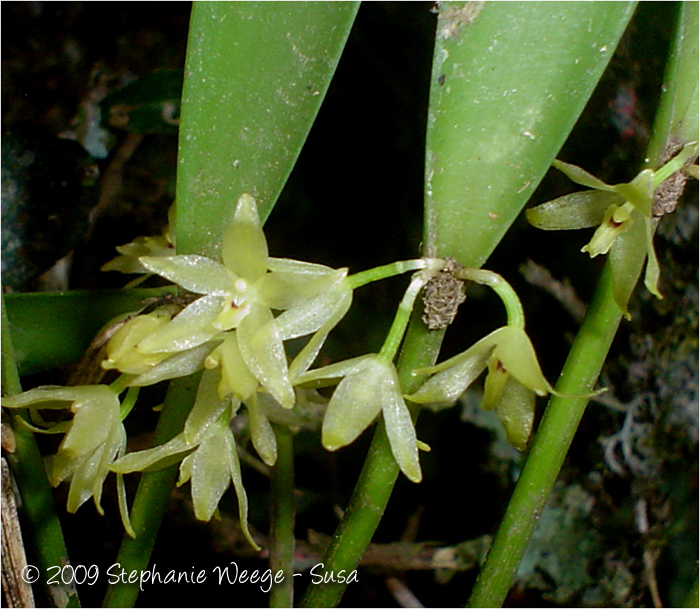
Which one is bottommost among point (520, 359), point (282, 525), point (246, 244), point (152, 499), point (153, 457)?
point (282, 525)

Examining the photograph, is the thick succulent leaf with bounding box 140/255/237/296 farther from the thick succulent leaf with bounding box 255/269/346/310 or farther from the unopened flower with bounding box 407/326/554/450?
the unopened flower with bounding box 407/326/554/450

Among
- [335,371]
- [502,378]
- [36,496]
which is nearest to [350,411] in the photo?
[335,371]

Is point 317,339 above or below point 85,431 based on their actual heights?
above

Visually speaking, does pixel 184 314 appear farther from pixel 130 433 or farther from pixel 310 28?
pixel 130 433

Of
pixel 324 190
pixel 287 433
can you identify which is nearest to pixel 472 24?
pixel 287 433

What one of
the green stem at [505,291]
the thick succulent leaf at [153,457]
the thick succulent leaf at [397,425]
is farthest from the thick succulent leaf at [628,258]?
the thick succulent leaf at [153,457]

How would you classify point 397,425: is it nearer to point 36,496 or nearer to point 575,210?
point 575,210
